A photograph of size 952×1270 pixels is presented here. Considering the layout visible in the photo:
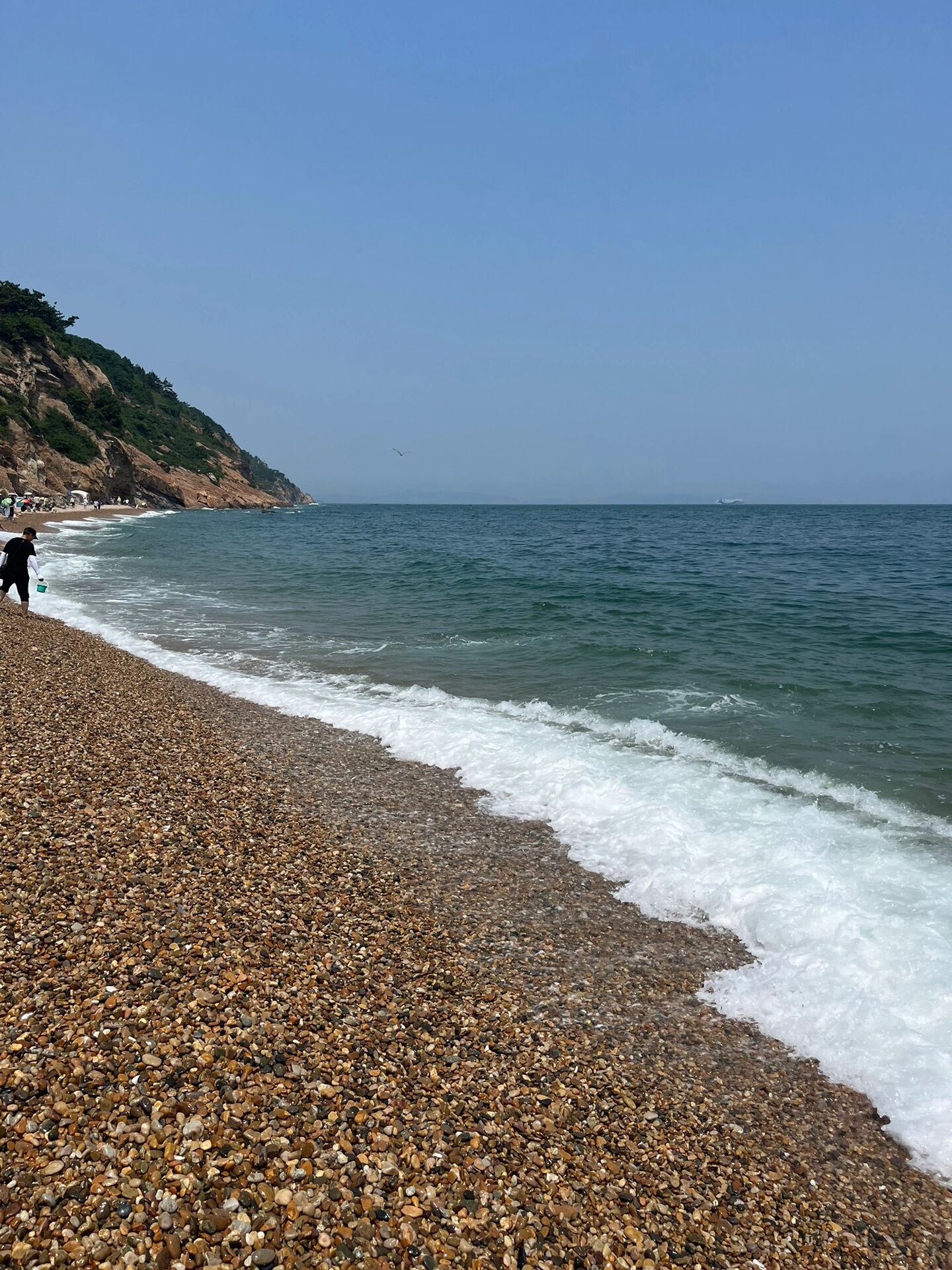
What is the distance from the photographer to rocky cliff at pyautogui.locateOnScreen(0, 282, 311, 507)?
229ft

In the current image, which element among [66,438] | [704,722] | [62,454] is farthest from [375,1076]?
[66,438]

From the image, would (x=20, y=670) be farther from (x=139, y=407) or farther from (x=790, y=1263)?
(x=139, y=407)

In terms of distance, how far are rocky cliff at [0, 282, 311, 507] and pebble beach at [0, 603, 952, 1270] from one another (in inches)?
2617

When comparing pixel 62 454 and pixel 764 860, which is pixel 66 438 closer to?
pixel 62 454

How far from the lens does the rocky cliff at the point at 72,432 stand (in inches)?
2744

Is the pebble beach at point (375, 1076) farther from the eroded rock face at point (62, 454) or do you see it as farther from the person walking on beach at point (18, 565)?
the eroded rock face at point (62, 454)

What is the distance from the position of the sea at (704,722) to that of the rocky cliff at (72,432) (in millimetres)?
44100

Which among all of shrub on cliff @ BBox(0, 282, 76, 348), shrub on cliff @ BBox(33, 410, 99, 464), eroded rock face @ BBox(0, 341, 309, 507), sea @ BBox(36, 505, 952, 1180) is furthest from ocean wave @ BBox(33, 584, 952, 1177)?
shrub on cliff @ BBox(0, 282, 76, 348)

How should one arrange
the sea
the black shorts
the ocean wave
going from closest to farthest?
the ocean wave
the sea
the black shorts

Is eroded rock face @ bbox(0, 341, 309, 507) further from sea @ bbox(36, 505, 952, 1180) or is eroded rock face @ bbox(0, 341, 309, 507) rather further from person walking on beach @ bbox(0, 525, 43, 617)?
person walking on beach @ bbox(0, 525, 43, 617)

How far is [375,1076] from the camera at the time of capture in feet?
14.3

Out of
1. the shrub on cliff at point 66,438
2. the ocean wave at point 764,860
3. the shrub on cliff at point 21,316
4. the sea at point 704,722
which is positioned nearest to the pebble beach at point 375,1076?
the ocean wave at point 764,860

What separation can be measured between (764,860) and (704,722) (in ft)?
17.7

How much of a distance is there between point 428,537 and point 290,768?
61948mm
